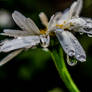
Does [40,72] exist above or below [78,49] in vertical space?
below

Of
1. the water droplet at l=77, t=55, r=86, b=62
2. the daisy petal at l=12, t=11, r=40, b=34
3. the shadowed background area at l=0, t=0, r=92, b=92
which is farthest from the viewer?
the shadowed background area at l=0, t=0, r=92, b=92

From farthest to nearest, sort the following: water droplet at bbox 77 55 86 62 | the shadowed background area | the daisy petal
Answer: the shadowed background area, the daisy petal, water droplet at bbox 77 55 86 62

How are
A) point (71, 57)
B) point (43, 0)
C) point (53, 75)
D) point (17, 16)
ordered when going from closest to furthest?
point (71, 57) → point (17, 16) → point (53, 75) → point (43, 0)

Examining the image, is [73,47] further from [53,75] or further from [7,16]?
[7,16]

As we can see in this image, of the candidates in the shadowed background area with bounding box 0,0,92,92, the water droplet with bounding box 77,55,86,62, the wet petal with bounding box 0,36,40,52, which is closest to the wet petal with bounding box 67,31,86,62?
the water droplet with bounding box 77,55,86,62

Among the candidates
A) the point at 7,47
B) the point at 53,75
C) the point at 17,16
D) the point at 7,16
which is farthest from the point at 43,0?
the point at 7,47

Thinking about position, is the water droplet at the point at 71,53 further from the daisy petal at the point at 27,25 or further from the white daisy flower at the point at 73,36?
the daisy petal at the point at 27,25

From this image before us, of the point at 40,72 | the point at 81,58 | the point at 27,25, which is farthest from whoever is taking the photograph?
the point at 40,72

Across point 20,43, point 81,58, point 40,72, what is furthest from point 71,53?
point 40,72

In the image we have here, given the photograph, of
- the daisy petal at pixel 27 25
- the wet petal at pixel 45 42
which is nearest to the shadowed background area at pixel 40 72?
the daisy petal at pixel 27 25

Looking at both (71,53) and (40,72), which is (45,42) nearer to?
(71,53)

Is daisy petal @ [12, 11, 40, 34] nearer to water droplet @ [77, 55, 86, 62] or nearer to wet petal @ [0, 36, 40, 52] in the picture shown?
wet petal @ [0, 36, 40, 52]
